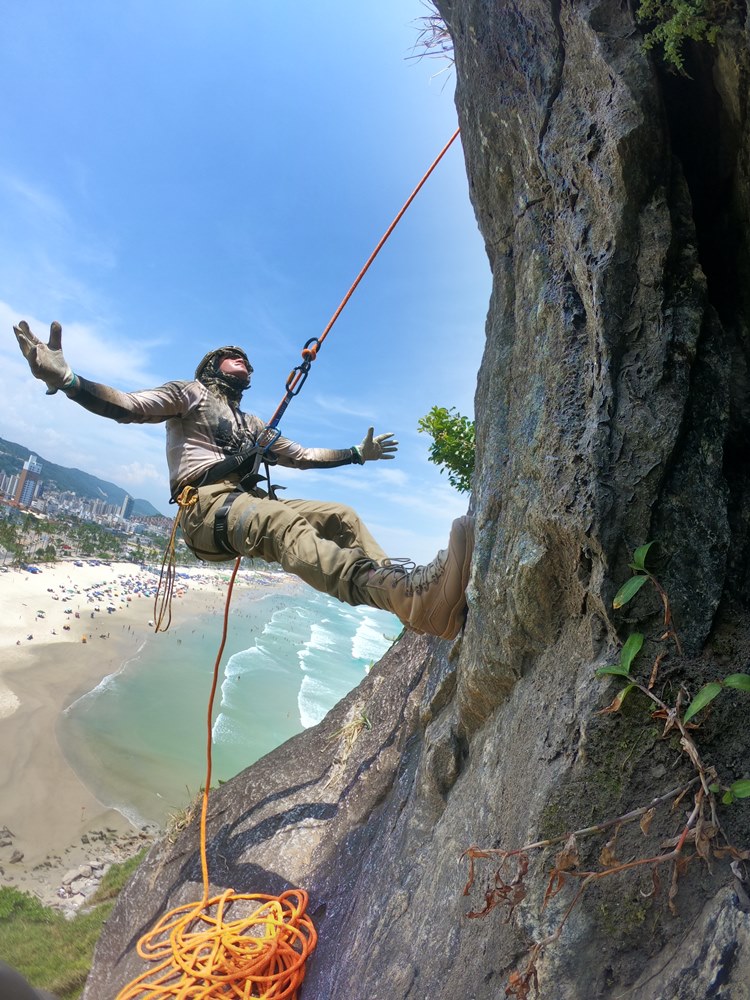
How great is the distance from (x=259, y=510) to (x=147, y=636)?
4433cm

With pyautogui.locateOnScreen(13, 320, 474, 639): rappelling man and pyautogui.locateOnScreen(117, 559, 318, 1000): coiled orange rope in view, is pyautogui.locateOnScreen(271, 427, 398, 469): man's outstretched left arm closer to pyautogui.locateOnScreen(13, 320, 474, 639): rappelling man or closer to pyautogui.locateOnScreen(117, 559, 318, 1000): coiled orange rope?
pyautogui.locateOnScreen(13, 320, 474, 639): rappelling man

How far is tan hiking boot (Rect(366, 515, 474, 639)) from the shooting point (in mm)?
2982

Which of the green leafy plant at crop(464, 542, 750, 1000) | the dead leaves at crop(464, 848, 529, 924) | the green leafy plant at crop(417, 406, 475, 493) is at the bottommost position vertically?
the dead leaves at crop(464, 848, 529, 924)

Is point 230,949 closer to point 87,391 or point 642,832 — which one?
point 642,832

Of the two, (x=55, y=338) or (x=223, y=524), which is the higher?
(x=55, y=338)

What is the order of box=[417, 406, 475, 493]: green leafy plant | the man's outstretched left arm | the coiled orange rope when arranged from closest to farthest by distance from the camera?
the coiled orange rope
the man's outstretched left arm
box=[417, 406, 475, 493]: green leafy plant

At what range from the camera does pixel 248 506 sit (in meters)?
3.70

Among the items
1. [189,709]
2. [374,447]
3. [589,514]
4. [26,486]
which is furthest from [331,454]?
[26,486]

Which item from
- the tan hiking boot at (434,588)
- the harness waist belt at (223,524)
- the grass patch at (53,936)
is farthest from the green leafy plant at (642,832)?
the grass patch at (53,936)

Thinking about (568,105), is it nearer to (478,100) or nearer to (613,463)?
(478,100)

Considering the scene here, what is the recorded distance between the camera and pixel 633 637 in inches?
80.5

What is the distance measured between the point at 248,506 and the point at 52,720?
24.7 m

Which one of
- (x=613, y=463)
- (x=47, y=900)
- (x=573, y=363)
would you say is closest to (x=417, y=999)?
(x=613, y=463)

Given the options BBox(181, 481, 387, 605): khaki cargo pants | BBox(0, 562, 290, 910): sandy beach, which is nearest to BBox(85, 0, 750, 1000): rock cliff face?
BBox(181, 481, 387, 605): khaki cargo pants
